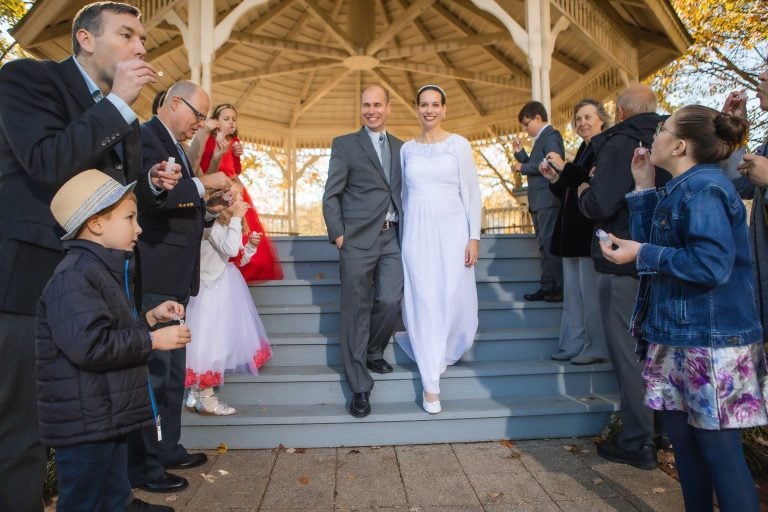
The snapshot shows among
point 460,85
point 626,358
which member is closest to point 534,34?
point 626,358

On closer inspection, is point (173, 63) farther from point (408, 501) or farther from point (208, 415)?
point (408, 501)

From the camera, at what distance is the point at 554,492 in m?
3.12

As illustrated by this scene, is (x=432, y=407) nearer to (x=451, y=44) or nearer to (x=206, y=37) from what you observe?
(x=206, y=37)

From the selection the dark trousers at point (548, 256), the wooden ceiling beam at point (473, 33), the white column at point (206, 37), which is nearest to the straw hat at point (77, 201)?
the dark trousers at point (548, 256)

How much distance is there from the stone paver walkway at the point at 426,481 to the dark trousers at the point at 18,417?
39.5 inches

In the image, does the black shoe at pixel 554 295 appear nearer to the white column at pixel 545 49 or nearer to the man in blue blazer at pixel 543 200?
the man in blue blazer at pixel 543 200

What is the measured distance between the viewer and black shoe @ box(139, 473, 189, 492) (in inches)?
123

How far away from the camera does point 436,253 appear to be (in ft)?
13.4

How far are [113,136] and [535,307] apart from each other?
3.98 m

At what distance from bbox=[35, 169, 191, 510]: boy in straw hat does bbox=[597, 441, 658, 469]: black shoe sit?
2.83 meters

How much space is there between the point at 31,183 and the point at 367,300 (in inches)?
94.4

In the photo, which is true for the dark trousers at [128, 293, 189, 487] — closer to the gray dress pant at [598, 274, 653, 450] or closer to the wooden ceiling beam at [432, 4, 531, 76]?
the gray dress pant at [598, 274, 653, 450]

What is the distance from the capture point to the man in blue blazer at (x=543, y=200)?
530 cm

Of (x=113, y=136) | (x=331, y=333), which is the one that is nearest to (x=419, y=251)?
Result: (x=331, y=333)
